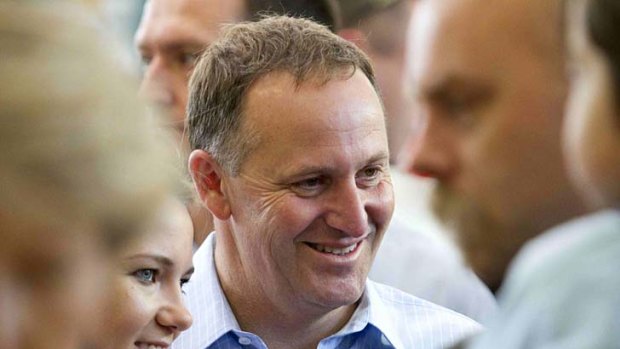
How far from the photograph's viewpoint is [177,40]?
4.86 m

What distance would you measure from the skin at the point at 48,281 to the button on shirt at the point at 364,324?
1.98 meters

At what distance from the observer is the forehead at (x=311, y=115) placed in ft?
11.6

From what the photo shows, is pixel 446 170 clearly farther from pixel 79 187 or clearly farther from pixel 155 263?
pixel 155 263

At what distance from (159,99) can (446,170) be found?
254 centimetres

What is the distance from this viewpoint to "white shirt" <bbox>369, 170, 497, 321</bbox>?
13.5 ft

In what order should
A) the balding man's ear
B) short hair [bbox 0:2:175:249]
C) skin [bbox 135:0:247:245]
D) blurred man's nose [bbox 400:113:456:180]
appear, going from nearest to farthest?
1. short hair [bbox 0:2:175:249]
2. blurred man's nose [bbox 400:113:456:180]
3. the balding man's ear
4. skin [bbox 135:0:247:245]

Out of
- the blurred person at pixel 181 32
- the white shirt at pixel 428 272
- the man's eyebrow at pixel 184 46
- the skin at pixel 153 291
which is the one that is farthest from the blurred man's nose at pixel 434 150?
the man's eyebrow at pixel 184 46

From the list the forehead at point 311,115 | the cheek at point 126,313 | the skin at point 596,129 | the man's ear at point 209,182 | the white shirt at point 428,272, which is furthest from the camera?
the white shirt at point 428,272

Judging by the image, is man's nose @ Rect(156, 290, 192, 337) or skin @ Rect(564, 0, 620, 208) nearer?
skin @ Rect(564, 0, 620, 208)

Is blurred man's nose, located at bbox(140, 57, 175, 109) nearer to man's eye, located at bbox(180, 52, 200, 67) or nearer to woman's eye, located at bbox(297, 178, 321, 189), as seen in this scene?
man's eye, located at bbox(180, 52, 200, 67)

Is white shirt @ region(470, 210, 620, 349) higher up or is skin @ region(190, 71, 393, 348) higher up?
white shirt @ region(470, 210, 620, 349)

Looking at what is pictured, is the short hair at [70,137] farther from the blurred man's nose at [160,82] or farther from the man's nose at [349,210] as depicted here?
the blurred man's nose at [160,82]

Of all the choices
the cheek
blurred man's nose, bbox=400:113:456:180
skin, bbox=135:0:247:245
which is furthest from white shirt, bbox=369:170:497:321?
blurred man's nose, bbox=400:113:456:180

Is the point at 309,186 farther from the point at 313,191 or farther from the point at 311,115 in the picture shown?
the point at 311,115
